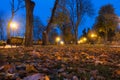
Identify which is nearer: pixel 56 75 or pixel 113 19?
pixel 56 75

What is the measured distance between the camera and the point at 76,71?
11.9 ft

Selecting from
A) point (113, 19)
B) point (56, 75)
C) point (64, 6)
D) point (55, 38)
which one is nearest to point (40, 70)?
point (56, 75)

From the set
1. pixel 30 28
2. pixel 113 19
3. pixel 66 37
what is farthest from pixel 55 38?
pixel 30 28

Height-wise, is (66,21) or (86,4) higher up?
(86,4)

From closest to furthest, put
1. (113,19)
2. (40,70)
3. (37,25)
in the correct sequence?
1. (40,70)
2. (113,19)
3. (37,25)

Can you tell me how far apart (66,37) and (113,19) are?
1547 centimetres

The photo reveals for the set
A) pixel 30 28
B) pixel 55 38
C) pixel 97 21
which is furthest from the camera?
Answer: pixel 55 38

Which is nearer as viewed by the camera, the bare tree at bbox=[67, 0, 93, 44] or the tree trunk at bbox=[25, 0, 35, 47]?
the tree trunk at bbox=[25, 0, 35, 47]

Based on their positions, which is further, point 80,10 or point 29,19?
point 80,10

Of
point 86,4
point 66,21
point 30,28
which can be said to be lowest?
point 30,28

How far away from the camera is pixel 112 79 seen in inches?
130

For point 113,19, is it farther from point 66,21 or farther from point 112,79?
point 112,79

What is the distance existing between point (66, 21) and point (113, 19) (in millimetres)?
15159

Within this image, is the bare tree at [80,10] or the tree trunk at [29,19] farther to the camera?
the bare tree at [80,10]
